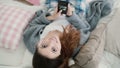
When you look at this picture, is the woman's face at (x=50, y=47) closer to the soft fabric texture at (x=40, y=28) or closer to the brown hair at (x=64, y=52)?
the brown hair at (x=64, y=52)

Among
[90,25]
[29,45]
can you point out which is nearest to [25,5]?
[29,45]

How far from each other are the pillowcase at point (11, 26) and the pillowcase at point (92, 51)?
1.28ft

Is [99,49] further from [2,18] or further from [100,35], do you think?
[2,18]

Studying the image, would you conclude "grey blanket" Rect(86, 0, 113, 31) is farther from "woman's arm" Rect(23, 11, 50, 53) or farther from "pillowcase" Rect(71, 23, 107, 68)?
"woman's arm" Rect(23, 11, 50, 53)

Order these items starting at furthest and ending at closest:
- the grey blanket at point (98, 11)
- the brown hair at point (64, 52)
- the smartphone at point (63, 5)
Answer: the grey blanket at point (98, 11), the smartphone at point (63, 5), the brown hair at point (64, 52)

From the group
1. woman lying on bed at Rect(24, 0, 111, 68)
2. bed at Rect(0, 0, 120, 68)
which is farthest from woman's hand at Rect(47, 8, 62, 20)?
bed at Rect(0, 0, 120, 68)

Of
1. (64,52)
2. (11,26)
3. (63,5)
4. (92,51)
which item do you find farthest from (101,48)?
(11,26)

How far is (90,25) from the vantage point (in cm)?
138

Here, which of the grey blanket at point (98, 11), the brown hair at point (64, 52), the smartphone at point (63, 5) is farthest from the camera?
the grey blanket at point (98, 11)

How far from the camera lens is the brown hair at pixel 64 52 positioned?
1.06 metres

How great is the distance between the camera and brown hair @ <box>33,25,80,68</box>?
1059 millimetres

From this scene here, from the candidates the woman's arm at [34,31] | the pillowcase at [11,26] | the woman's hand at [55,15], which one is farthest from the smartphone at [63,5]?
Result: the pillowcase at [11,26]

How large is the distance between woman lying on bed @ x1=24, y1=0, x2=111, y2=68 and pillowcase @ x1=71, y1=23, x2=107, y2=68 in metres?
0.05

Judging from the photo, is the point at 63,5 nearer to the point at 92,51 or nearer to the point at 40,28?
the point at 40,28
